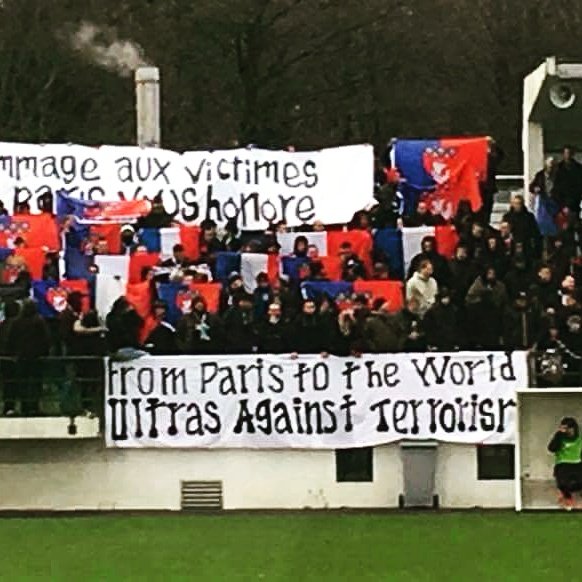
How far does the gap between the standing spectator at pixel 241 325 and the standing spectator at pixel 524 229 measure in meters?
3.50

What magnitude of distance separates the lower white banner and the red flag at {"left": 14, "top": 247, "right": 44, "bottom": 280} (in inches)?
85.0

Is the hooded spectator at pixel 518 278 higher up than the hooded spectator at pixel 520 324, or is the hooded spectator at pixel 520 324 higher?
the hooded spectator at pixel 518 278

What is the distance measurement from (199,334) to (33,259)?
296 centimetres

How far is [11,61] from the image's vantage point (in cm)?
4825

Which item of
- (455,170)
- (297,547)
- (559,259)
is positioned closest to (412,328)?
(559,259)

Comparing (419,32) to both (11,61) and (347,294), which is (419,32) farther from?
(347,294)

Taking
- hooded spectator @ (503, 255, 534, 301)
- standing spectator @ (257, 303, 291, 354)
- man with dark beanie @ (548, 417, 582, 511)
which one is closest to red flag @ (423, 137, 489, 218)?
hooded spectator @ (503, 255, 534, 301)

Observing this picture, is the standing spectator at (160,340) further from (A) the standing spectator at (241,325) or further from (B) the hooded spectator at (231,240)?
(B) the hooded spectator at (231,240)

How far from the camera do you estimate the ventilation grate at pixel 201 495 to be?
25078 millimetres

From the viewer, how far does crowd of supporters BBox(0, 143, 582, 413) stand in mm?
24641

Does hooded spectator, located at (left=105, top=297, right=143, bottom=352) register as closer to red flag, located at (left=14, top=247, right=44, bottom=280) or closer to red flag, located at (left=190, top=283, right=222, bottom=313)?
red flag, located at (left=190, top=283, right=222, bottom=313)

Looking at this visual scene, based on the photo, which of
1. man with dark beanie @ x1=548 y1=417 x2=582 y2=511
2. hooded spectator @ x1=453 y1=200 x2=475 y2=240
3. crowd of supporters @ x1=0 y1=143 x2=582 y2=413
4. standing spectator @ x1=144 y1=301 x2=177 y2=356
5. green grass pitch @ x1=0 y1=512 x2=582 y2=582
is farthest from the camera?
hooded spectator @ x1=453 y1=200 x2=475 y2=240

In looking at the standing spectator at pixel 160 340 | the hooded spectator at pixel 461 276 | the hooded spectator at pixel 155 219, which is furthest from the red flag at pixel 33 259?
the hooded spectator at pixel 461 276

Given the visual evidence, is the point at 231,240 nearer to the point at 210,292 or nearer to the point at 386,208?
the point at 210,292
